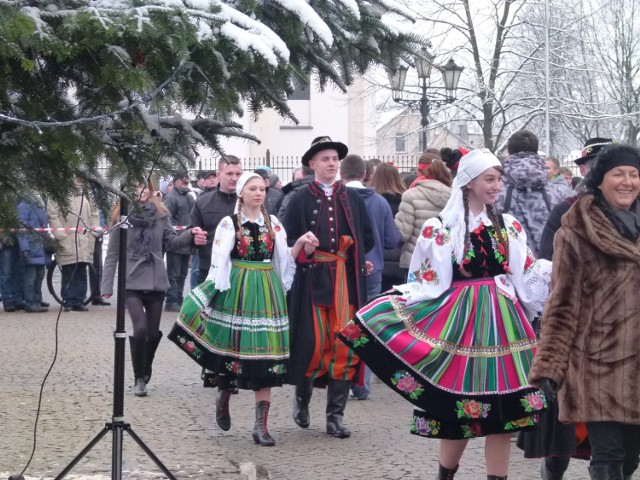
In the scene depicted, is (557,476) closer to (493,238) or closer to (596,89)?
(493,238)

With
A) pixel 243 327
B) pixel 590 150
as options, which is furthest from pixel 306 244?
pixel 590 150

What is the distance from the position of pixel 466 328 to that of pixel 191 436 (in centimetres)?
269

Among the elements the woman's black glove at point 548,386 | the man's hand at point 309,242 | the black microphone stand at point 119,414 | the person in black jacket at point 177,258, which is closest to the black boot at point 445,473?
the woman's black glove at point 548,386

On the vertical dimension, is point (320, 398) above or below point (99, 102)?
below

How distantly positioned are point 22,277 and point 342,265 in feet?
32.0

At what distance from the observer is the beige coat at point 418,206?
33.4 feet

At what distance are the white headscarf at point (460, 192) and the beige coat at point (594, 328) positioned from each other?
100cm

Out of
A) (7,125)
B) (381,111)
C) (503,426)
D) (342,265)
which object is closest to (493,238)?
(503,426)

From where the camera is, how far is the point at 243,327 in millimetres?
8164

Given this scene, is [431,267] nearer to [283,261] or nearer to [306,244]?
[306,244]

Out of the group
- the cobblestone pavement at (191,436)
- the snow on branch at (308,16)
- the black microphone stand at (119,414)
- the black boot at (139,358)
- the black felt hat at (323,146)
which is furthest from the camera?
the black boot at (139,358)

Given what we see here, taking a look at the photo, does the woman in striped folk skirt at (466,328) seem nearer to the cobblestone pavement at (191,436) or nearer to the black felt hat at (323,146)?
the cobblestone pavement at (191,436)

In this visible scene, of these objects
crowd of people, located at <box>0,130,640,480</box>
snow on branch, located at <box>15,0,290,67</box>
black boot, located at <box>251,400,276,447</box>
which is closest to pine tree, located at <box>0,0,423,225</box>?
snow on branch, located at <box>15,0,290,67</box>

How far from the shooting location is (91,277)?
17.8 meters
